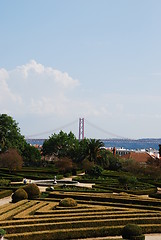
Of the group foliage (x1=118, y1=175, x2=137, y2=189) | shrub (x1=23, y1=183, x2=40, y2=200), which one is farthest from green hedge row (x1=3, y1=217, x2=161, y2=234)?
foliage (x1=118, y1=175, x2=137, y2=189)

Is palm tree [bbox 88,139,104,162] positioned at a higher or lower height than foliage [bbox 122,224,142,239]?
higher

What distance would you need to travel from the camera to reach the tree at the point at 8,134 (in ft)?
248

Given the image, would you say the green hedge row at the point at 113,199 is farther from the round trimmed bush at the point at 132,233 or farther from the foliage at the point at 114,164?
the foliage at the point at 114,164

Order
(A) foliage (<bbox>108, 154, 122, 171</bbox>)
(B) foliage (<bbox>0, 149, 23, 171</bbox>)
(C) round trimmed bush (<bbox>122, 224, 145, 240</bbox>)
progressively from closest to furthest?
(C) round trimmed bush (<bbox>122, 224, 145, 240</bbox>)
(B) foliage (<bbox>0, 149, 23, 171</bbox>)
(A) foliage (<bbox>108, 154, 122, 171</bbox>)

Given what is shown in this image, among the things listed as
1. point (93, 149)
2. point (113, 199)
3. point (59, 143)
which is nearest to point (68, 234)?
point (113, 199)

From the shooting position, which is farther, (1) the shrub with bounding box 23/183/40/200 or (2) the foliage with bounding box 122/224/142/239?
(1) the shrub with bounding box 23/183/40/200

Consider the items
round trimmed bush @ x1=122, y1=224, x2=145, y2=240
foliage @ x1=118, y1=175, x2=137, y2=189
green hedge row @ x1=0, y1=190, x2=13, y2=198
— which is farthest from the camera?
foliage @ x1=118, y1=175, x2=137, y2=189

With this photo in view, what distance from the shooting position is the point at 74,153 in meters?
76.8

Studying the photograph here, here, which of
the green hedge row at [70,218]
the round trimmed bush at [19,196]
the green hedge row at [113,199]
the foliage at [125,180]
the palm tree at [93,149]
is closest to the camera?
the green hedge row at [70,218]

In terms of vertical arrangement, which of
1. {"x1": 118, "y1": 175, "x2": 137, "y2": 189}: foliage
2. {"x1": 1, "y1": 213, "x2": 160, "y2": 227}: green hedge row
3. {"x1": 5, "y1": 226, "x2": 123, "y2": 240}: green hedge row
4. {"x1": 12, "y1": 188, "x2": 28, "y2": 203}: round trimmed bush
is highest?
{"x1": 118, "y1": 175, "x2": 137, "y2": 189}: foliage

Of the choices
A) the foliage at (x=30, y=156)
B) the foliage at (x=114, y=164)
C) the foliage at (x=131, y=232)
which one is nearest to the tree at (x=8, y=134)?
the foliage at (x=30, y=156)

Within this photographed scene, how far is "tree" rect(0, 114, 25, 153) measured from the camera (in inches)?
2972

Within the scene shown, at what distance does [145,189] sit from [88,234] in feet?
75.0

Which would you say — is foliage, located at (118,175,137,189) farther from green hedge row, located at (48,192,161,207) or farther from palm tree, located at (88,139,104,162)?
palm tree, located at (88,139,104,162)
